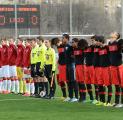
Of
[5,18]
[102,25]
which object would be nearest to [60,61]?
[5,18]

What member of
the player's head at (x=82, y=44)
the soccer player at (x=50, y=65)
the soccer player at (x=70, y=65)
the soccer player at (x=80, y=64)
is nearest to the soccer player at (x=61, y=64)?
the soccer player at (x=70, y=65)

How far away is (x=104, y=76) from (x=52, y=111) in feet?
7.72

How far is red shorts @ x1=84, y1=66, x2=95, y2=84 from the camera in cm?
2124

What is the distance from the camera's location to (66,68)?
74.6 ft

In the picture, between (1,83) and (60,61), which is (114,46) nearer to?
(60,61)

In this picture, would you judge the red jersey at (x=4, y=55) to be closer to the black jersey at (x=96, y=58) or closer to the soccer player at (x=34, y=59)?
the soccer player at (x=34, y=59)

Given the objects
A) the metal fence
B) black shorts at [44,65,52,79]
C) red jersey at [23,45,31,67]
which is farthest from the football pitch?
the metal fence

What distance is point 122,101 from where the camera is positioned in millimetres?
20016

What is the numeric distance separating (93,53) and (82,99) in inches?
62.3

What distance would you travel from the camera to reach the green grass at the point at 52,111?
17.1 m

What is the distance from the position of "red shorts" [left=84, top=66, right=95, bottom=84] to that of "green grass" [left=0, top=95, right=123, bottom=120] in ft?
2.45

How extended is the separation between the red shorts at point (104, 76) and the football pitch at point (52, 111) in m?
0.68

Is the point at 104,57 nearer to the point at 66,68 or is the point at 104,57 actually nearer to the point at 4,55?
the point at 66,68

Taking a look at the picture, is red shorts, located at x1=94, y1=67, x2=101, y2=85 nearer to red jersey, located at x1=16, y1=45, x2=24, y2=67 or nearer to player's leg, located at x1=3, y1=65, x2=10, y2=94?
red jersey, located at x1=16, y1=45, x2=24, y2=67
